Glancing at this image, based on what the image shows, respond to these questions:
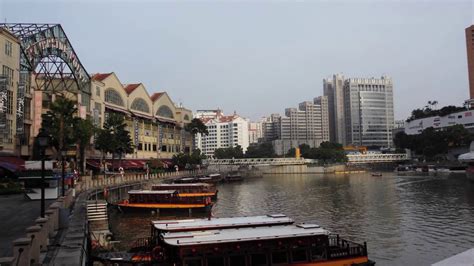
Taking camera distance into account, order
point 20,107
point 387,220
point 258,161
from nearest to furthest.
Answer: point 387,220 < point 20,107 < point 258,161

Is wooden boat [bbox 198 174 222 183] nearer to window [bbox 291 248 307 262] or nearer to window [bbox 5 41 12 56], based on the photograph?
window [bbox 5 41 12 56]

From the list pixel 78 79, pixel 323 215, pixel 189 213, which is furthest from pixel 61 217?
pixel 78 79

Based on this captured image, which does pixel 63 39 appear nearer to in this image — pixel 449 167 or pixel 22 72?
pixel 22 72

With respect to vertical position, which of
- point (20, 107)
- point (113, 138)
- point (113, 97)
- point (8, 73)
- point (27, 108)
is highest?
point (113, 97)

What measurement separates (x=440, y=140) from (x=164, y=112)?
10946 centimetres

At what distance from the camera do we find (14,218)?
2941 centimetres

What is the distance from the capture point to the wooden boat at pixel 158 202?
53.8 m

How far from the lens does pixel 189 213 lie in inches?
2151

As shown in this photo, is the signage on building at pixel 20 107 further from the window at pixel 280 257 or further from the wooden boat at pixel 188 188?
the window at pixel 280 257

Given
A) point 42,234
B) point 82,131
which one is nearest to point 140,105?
point 82,131

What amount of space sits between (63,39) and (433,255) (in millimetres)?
73765

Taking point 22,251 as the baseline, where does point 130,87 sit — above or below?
above

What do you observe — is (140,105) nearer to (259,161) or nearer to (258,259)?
(259,161)

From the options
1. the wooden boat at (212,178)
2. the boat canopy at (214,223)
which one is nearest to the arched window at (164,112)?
the wooden boat at (212,178)
